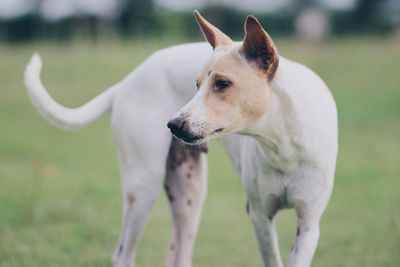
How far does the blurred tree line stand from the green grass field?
14.4 m

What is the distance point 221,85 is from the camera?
4.36 meters

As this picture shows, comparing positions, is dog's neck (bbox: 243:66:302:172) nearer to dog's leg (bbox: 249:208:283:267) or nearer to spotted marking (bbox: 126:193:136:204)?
dog's leg (bbox: 249:208:283:267)

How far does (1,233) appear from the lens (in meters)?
7.20

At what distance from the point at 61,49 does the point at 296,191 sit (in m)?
21.9

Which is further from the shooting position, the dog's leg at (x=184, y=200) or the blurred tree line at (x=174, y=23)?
the blurred tree line at (x=174, y=23)

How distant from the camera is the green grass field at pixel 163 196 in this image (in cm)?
677

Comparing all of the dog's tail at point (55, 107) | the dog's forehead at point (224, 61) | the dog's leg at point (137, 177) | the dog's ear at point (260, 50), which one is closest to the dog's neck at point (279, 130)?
the dog's ear at point (260, 50)

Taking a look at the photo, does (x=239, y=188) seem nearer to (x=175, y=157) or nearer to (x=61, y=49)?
(x=175, y=157)

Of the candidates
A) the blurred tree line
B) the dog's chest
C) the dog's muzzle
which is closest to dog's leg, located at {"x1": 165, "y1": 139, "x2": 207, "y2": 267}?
the dog's chest

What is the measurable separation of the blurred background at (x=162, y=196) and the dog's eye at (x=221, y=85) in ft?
7.96

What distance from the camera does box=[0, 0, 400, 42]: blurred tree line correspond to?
113 ft

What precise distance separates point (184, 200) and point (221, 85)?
5.98 ft

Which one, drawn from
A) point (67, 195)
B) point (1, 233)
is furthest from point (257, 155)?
point (67, 195)

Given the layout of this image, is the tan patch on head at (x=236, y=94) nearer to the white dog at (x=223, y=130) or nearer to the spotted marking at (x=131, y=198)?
the white dog at (x=223, y=130)
